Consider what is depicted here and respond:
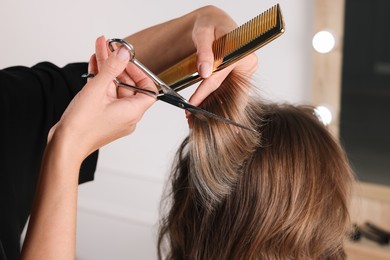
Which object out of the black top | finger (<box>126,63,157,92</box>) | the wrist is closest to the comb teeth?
finger (<box>126,63,157,92</box>)

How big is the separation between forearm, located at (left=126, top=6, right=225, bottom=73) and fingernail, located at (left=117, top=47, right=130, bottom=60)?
1.19ft

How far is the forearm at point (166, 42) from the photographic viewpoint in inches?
43.8

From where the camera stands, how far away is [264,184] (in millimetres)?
941

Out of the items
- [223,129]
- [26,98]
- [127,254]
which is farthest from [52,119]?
[127,254]

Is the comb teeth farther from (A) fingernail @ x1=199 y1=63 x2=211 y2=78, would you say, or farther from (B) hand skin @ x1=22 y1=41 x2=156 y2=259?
(B) hand skin @ x1=22 y1=41 x2=156 y2=259

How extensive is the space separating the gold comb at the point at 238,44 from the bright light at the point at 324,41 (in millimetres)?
914

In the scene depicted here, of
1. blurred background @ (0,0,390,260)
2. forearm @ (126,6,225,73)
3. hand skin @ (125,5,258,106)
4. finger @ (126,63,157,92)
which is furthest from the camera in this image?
blurred background @ (0,0,390,260)

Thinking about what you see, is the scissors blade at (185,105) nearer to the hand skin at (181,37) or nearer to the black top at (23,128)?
the hand skin at (181,37)

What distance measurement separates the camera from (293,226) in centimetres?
96

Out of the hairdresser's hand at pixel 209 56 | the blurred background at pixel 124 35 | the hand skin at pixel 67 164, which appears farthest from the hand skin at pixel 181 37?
the blurred background at pixel 124 35

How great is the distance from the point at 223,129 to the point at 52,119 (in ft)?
1.37

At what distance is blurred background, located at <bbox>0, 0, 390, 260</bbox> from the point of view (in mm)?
1778

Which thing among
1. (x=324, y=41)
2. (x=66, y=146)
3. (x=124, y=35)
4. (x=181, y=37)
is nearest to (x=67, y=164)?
(x=66, y=146)

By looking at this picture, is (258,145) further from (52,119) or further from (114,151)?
(114,151)
